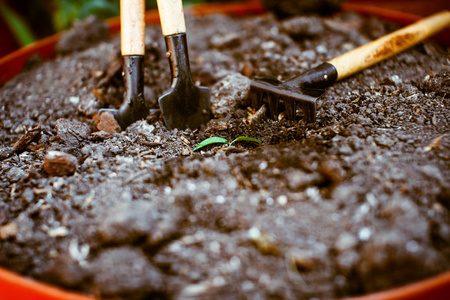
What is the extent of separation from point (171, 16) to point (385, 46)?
36.3 inches

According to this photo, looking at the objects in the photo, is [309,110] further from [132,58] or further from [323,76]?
[132,58]

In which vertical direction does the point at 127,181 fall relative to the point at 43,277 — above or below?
above

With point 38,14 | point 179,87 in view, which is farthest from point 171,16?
point 38,14

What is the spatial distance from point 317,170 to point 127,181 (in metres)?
0.55

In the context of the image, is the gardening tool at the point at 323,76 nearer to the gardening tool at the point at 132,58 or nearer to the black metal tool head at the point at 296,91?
the black metal tool head at the point at 296,91

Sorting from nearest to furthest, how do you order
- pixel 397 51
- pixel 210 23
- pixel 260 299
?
pixel 260 299, pixel 397 51, pixel 210 23

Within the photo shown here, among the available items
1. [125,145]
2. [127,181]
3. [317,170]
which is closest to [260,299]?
[317,170]

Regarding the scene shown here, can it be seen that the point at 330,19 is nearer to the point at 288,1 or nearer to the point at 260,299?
the point at 288,1

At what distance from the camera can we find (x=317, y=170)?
0.92 m

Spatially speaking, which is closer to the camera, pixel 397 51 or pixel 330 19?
pixel 397 51

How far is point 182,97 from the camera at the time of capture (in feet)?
4.23

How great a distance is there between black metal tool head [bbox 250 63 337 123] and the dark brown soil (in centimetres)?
5

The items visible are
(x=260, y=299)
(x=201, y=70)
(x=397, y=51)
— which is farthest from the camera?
(x=201, y=70)

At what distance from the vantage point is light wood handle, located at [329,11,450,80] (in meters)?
1.34
